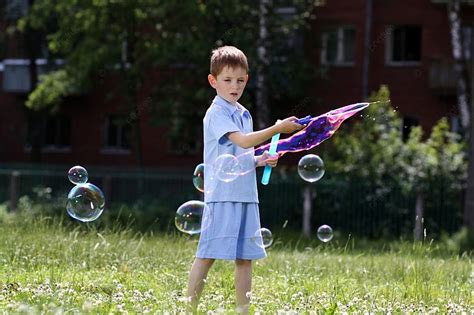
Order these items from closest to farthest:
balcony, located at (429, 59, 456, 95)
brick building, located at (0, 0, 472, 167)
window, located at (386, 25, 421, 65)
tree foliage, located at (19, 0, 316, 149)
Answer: tree foliage, located at (19, 0, 316, 149) → balcony, located at (429, 59, 456, 95) → brick building, located at (0, 0, 472, 167) → window, located at (386, 25, 421, 65)

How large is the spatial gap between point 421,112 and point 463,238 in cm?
1194

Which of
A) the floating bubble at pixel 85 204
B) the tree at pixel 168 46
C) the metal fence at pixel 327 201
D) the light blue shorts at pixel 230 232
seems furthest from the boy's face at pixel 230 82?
the tree at pixel 168 46

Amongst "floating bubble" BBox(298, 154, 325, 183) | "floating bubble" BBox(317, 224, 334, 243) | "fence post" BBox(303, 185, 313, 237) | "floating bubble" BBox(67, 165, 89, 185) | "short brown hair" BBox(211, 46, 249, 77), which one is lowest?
"fence post" BBox(303, 185, 313, 237)

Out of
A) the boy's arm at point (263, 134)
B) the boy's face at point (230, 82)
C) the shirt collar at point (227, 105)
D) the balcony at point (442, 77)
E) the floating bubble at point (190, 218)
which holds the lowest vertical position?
the floating bubble at point (190, 218)

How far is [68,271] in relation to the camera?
735 cm

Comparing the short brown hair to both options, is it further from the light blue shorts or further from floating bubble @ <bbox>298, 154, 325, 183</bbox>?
floating bubble @ <bbox>298, 154, 325, 183</bbox>

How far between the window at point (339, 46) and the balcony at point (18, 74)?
29.2 ft

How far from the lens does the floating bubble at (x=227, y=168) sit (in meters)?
5.51

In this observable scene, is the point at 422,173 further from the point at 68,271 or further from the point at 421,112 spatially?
the point at 68,271

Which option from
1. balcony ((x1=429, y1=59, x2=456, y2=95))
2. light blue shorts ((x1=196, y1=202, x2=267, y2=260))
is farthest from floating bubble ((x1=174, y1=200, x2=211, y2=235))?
balcony ((x1=429, y1=59, x2=456, y2=95))

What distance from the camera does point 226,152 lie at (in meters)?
5.69

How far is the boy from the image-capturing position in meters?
5.52

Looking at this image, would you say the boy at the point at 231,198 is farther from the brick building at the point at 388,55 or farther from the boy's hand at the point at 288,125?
the brick building at the point at 388,55

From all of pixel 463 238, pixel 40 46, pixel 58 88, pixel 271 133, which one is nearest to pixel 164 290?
pixel 271 133
